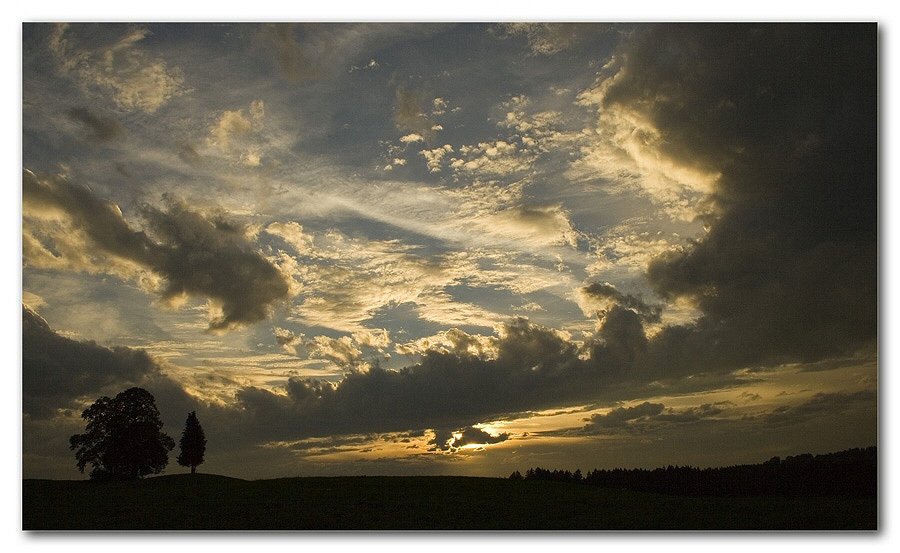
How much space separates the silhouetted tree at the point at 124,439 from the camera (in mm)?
30844

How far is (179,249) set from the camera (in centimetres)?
1927

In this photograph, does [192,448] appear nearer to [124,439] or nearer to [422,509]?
[124,439]

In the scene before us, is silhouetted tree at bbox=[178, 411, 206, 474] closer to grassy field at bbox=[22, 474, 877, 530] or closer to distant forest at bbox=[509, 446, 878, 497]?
grassy field at bbox=[22, 474, 877, 530]

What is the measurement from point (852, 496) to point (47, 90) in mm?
24946

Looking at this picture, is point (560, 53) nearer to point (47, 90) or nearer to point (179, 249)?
point (179, 249)

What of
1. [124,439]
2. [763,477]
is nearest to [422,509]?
[763,477]

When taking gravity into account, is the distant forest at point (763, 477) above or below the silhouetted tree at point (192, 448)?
above

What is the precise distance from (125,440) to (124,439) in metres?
0.10

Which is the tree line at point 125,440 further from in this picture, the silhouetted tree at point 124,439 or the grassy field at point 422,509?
the grassy field at point 422,509

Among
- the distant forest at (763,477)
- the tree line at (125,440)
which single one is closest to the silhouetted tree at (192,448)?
the tree line at (125,440)

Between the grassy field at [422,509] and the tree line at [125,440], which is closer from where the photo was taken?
the grassy field at [422,509]

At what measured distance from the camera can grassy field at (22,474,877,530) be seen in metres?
16.0

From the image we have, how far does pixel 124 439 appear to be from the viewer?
32.0 meters

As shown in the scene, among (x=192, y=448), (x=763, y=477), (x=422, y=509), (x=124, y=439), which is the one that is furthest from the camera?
(x=192, y=448)
